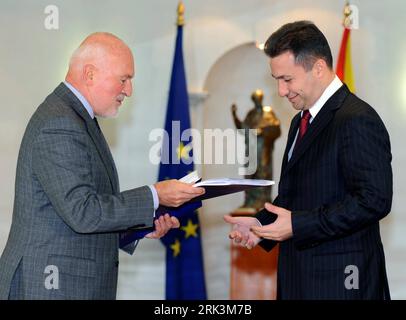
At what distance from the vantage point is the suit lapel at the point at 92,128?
2.98 metres

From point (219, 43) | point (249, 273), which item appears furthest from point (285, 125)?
point (249, 273)

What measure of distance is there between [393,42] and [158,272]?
111 inches

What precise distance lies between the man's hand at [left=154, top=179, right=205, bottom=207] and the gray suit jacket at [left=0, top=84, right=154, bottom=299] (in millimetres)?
64

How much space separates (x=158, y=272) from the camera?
20.6 ft

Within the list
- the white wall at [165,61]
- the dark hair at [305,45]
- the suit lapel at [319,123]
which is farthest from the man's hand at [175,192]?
the white wall at [165,61]

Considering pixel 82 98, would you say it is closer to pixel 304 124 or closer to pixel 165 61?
pixel 304 124

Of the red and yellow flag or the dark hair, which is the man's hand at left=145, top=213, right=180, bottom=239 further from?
the red and yellow flag

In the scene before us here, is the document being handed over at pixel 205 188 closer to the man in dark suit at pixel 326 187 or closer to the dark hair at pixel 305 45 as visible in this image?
the man in dark suit at pixel 326 187

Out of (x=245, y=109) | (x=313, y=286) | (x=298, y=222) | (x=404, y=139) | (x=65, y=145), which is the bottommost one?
(x=313, y=286)

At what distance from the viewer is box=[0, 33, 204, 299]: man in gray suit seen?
2791mm

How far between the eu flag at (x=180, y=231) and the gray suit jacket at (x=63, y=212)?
9.71 feet

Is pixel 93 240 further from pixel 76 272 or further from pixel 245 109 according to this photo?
pixel 245 109

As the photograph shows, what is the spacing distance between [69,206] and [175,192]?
457 mm

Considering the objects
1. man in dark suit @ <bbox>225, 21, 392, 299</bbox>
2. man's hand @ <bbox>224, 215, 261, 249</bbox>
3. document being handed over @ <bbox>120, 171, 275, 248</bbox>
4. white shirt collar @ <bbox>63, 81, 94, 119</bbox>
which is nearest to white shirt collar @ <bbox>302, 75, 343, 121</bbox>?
man in dark suit @ <bbox>225, 21, 392, 299</bbox>
